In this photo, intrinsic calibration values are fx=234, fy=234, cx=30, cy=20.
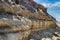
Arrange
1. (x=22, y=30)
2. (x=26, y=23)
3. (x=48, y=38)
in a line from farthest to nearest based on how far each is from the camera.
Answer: (x=48, y=38), (x=26, y=23), (x=22, y=30)

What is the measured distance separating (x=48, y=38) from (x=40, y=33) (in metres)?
0.97

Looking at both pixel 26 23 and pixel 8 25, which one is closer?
pixel 8 25

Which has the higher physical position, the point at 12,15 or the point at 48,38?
the point at 12,15

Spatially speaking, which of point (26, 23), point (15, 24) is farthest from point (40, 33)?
point (15, 24)

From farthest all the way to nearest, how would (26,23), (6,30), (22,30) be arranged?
(26,23) → (22,30) → (6,30)

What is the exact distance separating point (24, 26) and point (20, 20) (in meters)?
0.43

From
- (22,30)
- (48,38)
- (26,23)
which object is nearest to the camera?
(22,30)

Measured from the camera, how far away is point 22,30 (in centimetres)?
1109

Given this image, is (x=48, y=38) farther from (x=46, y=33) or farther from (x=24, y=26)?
(x=24, y=26)

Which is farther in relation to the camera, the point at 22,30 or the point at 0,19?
the point at 22,30

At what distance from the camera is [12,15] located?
38.1 feet

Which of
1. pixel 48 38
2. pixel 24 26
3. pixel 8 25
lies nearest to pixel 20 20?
pixel 24 26

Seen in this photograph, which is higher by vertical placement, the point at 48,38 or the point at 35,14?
the point at 35,14

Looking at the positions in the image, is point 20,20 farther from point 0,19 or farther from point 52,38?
point 52,38
